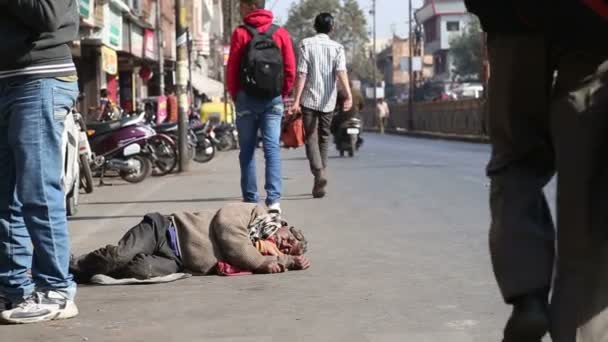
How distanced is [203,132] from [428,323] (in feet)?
60.1

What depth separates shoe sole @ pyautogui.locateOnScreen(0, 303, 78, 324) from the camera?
538 cm

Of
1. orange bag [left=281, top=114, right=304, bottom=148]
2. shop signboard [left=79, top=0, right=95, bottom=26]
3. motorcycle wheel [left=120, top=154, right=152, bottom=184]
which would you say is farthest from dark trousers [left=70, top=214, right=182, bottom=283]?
shop signboard [left=79, top=0, right=95, bottom=26]

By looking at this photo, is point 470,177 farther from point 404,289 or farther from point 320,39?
point 404,289

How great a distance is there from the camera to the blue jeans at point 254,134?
33.4 ft

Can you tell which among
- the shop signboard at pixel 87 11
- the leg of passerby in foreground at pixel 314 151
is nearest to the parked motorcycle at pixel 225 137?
the shop signboard at pixel 87 11

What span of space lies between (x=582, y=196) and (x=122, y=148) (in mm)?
14184

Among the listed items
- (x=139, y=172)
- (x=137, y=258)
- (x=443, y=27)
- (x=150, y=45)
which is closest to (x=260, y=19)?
(x=137, y=258)

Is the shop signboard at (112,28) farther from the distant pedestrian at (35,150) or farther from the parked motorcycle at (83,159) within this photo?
the distant pedestrian at (35,150)

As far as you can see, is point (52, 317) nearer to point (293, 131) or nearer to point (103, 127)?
point (293, 131)

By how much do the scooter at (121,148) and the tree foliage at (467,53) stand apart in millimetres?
91249

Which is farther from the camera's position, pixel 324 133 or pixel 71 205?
pixel 324 133

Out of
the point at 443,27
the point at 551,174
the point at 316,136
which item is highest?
the point at 443,27

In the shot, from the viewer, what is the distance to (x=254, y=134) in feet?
33.8

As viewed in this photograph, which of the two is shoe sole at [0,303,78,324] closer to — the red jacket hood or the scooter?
the red jacket hood
